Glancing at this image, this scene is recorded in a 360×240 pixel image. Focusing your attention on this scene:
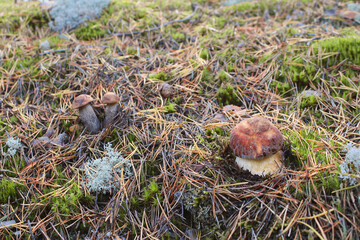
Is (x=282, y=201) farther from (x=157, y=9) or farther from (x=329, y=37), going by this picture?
(x=157, y=9)

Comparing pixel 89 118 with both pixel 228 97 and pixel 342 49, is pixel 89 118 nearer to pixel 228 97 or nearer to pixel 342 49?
pixel 228 97

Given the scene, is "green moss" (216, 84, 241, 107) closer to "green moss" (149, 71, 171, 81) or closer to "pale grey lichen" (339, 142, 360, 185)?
"green moss" (149, 71, 171, 81)

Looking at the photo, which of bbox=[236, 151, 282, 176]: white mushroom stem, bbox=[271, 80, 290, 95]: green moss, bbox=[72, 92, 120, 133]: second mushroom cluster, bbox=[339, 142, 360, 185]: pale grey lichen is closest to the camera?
bbox=[339, 142, 360, 185]: pale grey lichen

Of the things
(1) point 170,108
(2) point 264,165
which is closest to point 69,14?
(1) point 170,108

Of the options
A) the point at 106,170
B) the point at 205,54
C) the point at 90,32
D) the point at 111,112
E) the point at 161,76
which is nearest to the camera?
the point at 106,170

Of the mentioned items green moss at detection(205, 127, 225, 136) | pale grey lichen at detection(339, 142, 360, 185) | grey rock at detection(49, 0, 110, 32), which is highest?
grey rock at detection(49, 0, 110, 32)

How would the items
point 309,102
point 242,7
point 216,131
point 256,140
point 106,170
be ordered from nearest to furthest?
1. point 256,140
2. point 106,170
3. point 216,131
4. point 309,102
5. point 242,7

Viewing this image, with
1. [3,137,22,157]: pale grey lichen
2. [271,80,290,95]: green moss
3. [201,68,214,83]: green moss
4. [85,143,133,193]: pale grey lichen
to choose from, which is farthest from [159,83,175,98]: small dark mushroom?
[3,137,22,157]: pale grey lichen

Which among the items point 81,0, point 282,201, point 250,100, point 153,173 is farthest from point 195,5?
point 282,201
